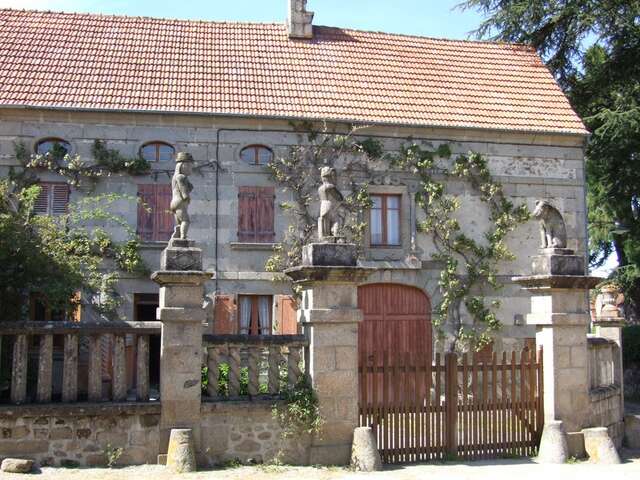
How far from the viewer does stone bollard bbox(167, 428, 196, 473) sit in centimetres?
775

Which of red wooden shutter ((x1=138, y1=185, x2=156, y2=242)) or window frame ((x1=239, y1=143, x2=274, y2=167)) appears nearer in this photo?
red wooden shutter ((x1=138, y1=185, x2=156, y2=242))

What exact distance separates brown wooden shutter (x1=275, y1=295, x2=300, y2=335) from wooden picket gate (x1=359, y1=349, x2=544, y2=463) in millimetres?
5559

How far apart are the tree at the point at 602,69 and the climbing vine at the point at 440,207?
461 centimetres

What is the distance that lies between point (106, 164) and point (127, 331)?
22.7 feet

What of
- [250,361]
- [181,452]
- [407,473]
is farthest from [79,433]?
[407,473]

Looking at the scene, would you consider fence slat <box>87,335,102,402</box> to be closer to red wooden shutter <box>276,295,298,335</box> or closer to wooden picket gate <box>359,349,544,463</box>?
wooden picket gate <box>359,349,544,463</box>

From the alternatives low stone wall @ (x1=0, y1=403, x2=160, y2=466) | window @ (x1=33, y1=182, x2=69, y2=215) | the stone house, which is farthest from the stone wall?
window @ (x1=33, y1=182, x2=69, y2=215)

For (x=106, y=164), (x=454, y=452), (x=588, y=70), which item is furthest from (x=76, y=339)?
(x=588, y=70)

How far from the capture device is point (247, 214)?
14805mm

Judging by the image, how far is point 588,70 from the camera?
68.4 ft

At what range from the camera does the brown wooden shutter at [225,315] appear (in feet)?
47.1

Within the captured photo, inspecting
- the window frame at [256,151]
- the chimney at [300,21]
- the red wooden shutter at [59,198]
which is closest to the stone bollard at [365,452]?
the window frame at [256,151]

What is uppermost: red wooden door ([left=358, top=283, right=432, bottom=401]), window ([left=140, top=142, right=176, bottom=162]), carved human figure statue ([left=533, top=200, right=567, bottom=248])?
window ([left=140, top=142, right=176, bottom=162])

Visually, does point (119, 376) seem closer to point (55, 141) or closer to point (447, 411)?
point (447, 411)
